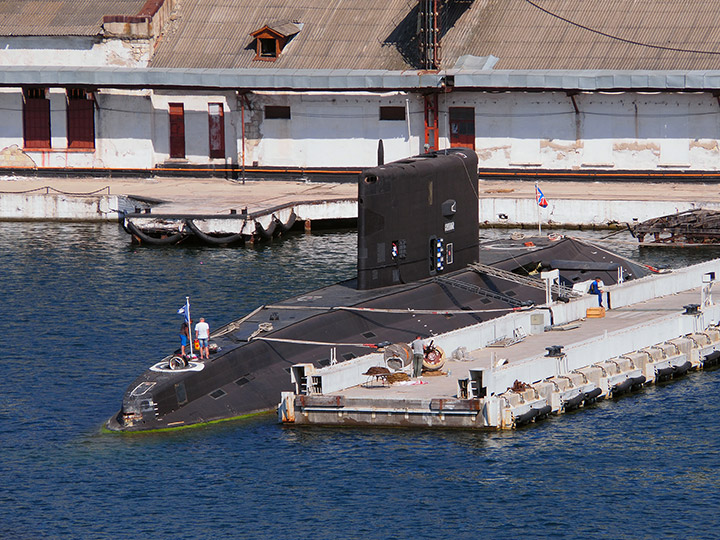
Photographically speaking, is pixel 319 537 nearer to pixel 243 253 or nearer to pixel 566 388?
pixel 566 388

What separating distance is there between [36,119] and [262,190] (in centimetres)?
1579

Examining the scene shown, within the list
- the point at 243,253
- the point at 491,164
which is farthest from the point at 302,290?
the point at 491,164

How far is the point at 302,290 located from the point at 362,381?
710 inches

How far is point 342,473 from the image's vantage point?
3609 centimetres

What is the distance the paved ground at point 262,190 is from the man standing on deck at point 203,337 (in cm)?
3156

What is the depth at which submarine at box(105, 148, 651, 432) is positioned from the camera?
3925cm

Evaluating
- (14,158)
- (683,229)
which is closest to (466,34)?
(683,229)

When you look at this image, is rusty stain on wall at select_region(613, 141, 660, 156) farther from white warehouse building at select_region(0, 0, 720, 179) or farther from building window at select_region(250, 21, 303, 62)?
building window at select_region(250, 21, 303, 62)

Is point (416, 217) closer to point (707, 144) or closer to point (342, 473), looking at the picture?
point (342, 473)

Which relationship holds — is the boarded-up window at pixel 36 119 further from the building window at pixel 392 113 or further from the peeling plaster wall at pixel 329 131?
the building window at pixel 392 113

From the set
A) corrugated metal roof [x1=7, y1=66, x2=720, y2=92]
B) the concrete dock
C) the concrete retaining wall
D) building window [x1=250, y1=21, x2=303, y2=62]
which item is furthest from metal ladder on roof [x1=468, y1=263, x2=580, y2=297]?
building window [x1=250, y1=21, x2=303, y2=62]

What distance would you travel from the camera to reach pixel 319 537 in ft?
107

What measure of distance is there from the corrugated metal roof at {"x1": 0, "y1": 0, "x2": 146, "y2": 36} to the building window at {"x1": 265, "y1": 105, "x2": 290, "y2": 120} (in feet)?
35.0

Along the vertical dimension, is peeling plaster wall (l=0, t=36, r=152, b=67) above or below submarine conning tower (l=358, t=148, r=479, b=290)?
above
